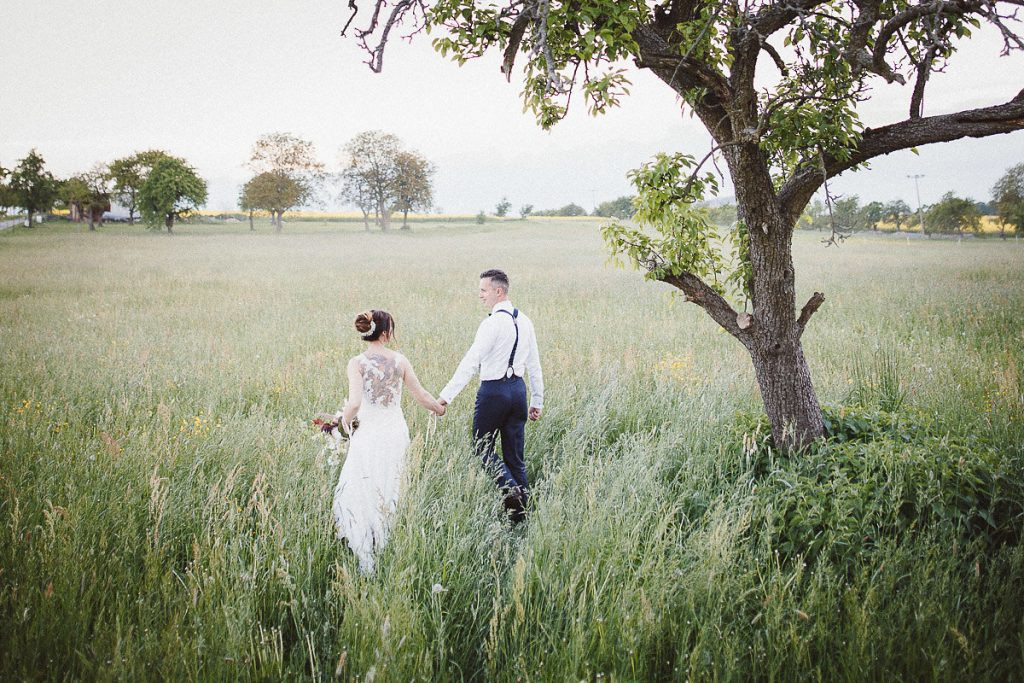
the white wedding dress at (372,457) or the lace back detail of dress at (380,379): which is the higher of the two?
the lace back detail of dress at (380,379)

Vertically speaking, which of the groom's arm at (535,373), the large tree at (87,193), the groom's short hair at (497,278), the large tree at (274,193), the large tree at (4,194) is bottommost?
the groom's arm at (535,373)

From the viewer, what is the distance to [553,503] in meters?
3.82

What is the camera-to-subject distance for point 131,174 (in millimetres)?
22812

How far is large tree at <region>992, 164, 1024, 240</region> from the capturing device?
977 inches

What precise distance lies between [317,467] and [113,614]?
1620 mm

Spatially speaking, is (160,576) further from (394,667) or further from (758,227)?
(758,227)

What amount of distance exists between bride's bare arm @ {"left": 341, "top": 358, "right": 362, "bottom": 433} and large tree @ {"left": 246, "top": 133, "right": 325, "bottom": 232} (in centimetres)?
5869

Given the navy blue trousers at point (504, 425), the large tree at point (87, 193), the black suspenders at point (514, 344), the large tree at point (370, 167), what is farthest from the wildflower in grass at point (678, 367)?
the large tree at point (370, 167)

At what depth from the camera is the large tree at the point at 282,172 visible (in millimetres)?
55688

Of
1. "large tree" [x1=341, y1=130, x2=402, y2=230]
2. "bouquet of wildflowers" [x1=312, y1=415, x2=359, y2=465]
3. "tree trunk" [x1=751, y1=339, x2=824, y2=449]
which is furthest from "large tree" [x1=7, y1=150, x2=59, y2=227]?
"large tree" [x1=341, y1=130, x2=402, y2=230]

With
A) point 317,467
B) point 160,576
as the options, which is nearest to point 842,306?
point 317,467

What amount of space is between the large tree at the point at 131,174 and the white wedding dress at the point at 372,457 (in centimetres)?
2182

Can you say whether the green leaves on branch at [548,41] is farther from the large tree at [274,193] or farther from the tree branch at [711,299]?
the large tree at [274,193]

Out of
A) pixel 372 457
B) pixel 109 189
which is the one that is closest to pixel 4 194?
pixel 109 189
